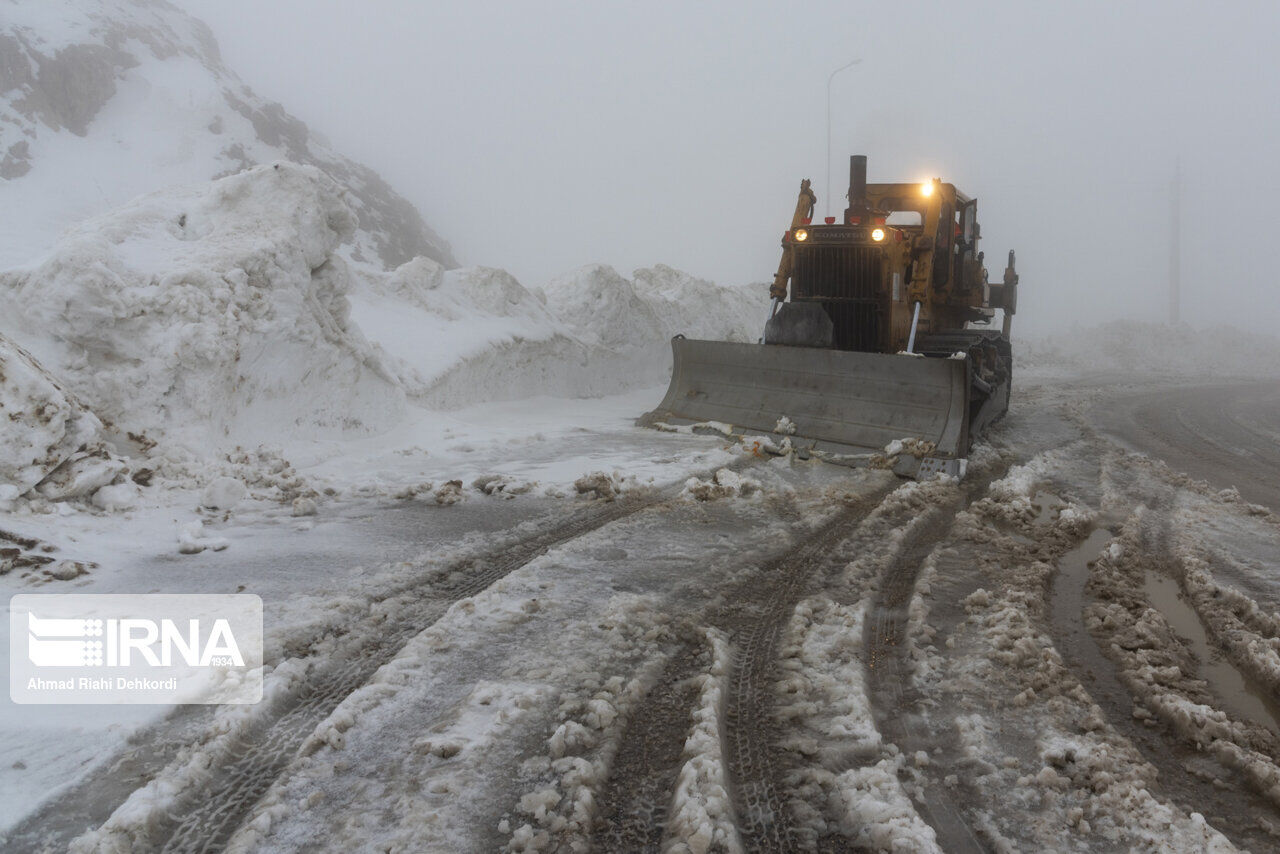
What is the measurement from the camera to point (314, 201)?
8.33 metres

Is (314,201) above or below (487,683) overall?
above

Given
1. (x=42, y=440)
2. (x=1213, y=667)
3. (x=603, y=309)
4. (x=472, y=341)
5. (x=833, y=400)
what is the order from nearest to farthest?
(x=1213, y=667)
(x=42, y=440)
(x=833, y=400)
(x=472, y=341)
(x=603, y=309)

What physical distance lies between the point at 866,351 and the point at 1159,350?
22.2 m

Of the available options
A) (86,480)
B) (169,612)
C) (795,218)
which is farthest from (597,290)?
(169,612)

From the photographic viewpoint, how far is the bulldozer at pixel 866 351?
761cm

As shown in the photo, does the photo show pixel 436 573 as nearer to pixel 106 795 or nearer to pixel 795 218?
pixel 106 795

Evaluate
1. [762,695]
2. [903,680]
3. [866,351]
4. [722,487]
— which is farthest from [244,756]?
[866,351]

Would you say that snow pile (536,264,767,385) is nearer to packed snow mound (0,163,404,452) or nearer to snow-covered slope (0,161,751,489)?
snow-covered slope (0,161,751,489)

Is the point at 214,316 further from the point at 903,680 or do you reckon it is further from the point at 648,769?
the point at 903,680

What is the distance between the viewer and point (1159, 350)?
2600 cm

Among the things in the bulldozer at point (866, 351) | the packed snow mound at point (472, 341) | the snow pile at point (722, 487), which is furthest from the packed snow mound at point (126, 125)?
the snow pile at point (722, 487)

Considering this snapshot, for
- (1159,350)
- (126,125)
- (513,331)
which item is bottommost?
(513,331)

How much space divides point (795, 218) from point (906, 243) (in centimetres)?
137

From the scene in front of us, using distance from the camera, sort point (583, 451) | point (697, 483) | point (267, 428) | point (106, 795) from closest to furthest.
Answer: point (106, 795) < point (697, 483) < point (267, 428) < point (583, 451)
